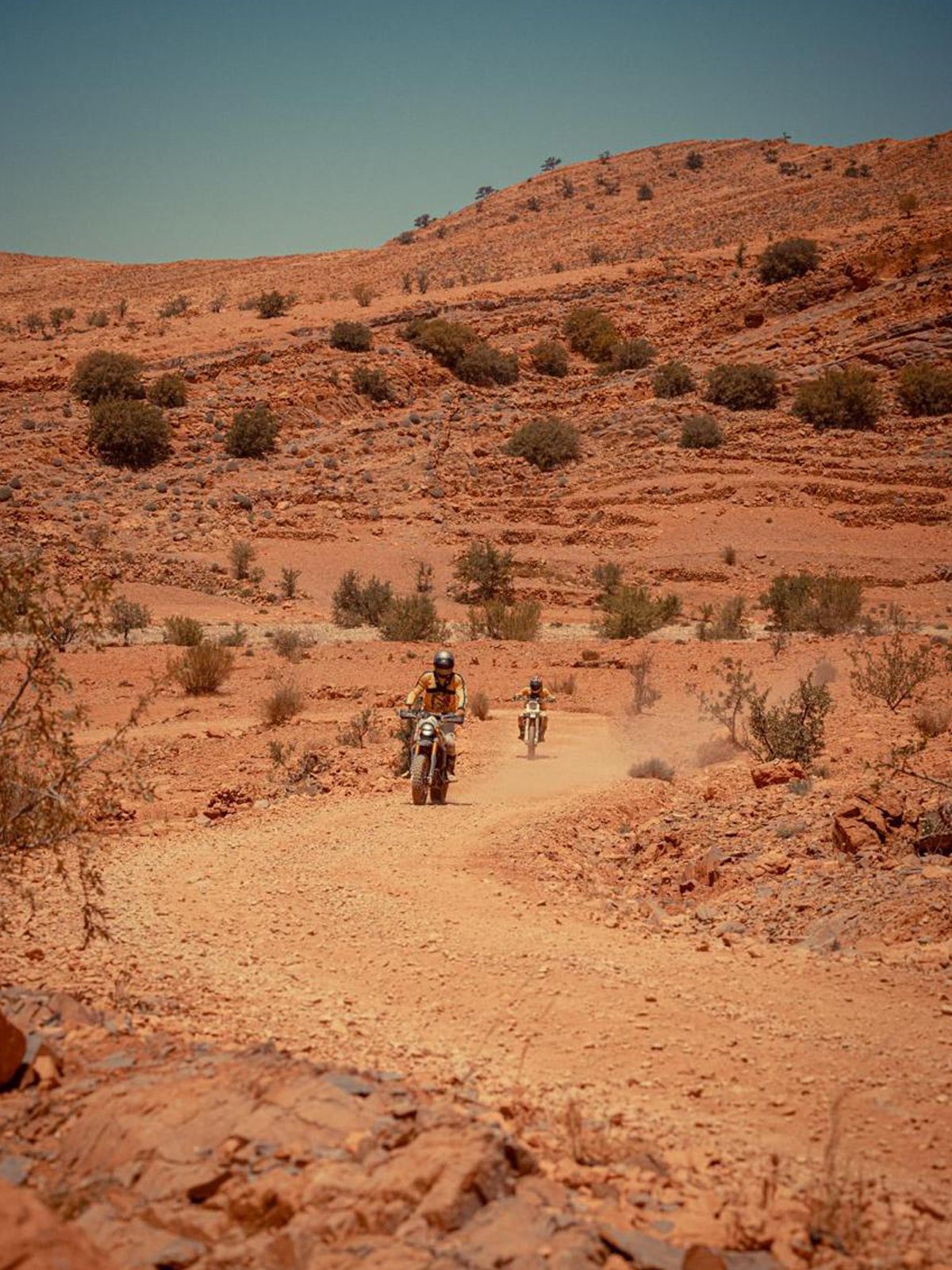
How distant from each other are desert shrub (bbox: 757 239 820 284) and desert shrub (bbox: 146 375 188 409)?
25936 mm

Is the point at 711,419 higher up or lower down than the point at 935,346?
lower down

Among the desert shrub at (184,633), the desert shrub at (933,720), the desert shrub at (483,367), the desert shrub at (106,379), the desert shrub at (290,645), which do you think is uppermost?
the desert shrub at (483,367)

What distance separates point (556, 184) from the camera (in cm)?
8675

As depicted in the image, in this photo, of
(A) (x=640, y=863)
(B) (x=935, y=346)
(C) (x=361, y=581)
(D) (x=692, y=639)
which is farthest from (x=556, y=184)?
(A) (x=640, y=863)

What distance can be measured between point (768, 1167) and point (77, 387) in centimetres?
4127

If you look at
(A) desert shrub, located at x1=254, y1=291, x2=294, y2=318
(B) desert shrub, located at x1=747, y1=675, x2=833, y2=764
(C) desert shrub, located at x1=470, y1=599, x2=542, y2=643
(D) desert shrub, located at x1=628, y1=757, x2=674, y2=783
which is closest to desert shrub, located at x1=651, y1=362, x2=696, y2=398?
(A) desert shrub, located at x1=254, y1=291, x2=294, y2=318

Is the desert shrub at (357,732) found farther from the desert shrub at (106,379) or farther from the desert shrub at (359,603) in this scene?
the desert shrub at (106,379)

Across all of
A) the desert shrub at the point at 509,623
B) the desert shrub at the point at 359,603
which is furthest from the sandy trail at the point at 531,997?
the desert shrub at the point at 359,603

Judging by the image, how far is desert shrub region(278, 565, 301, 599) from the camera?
29.2 metres

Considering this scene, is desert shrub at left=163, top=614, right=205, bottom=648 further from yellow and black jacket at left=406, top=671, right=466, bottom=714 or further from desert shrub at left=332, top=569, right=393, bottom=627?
yellow and black jacket at left=406, top=671, right=466, bottom=714

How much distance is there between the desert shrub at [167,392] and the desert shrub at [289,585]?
45.2 feet

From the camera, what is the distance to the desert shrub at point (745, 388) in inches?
1612

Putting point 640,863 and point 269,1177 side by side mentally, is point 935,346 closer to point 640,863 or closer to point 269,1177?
point 640,863

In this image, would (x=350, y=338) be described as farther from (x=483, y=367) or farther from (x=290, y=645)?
(x=290, y=645)
